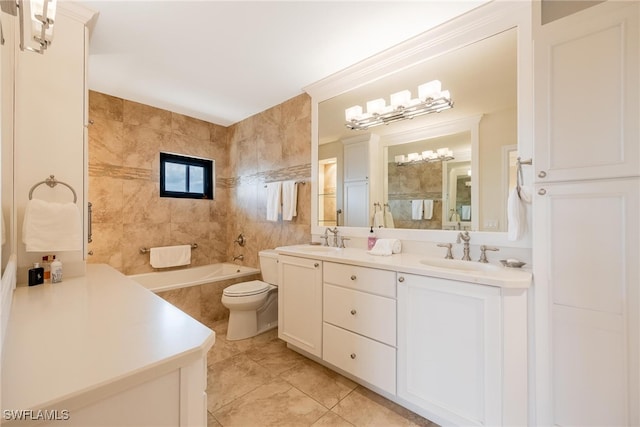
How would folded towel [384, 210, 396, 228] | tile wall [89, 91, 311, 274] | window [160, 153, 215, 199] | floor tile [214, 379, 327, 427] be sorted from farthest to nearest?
window [160, 153, 215, 199]
tile wall [89, 91, 311, 274]
folded towel [384, 210, 396, 228]
floor tile [214, 379, 327, 427]

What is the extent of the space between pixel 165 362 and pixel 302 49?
2.14 metres

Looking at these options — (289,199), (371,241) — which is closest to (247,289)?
(289,199)

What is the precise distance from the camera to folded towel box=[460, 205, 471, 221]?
5.94 feet

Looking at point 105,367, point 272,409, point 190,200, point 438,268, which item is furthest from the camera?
point 190,200

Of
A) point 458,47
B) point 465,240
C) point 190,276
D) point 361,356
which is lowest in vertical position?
point 361,356

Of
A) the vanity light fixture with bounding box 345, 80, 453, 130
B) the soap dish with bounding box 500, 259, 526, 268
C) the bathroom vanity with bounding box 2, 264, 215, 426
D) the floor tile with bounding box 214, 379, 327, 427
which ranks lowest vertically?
the floor tile with bounding box 214, 379, 327, 427

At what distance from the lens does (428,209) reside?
2.01 metres

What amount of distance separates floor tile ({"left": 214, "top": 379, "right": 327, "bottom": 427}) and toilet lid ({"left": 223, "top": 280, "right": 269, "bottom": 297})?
85 cm

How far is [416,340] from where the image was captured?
1.52 m

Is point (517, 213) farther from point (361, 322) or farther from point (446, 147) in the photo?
point (361, 322)

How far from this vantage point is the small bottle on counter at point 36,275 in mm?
1412

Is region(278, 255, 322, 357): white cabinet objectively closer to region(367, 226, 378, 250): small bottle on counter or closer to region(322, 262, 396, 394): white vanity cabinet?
region(322, 262, 396, 394): white vanity cabinet

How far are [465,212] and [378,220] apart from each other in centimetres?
66

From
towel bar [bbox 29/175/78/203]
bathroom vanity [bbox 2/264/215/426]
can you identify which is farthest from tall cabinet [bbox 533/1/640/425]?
towel bar [bbox 29/175/78/203]
